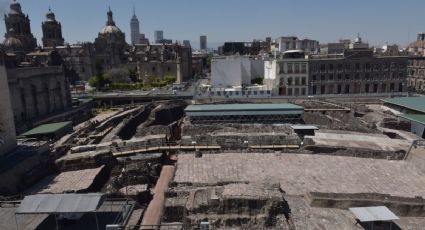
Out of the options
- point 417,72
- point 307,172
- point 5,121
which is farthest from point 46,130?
point 417,72

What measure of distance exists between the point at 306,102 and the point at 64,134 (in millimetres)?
33658

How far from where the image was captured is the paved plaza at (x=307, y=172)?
22688 millimetres

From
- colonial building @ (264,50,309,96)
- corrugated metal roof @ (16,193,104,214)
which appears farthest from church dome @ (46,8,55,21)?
corrugated metal roof @ (16,193,104,214)

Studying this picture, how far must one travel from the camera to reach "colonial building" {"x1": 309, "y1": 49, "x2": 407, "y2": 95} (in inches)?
2520

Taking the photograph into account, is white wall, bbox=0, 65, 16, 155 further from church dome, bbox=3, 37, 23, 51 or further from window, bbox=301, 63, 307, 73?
church dome, bbox=3, 37, 23, 51

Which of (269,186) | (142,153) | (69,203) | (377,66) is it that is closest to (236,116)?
(142,153)

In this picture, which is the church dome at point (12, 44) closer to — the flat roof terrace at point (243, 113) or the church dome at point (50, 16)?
the church dome at point (50, 16)

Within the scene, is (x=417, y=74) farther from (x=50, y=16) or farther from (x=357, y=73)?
(x=50, y=16)

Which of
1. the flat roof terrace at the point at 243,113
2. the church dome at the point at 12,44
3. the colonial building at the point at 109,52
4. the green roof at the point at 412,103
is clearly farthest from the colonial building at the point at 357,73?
the church dome at the point at 12,44

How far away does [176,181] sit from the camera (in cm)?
2250

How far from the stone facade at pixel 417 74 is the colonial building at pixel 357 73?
1252 centimetres

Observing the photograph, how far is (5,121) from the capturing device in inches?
1152

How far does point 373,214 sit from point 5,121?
28141 millimetres

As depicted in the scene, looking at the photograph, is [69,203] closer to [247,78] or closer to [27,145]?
[27,145]
